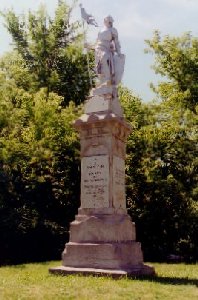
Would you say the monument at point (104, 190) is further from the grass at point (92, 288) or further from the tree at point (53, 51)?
the tree at point (53, 51)

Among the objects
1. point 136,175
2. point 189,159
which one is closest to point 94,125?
point 136,175

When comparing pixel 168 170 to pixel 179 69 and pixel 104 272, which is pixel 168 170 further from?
pixel 104 272

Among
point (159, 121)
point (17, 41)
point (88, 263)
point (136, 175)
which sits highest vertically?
point (17, 41)

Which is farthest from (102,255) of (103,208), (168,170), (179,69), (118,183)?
(179,69)

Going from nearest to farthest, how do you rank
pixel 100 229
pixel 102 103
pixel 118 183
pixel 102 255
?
pixel 102 255 < pixel 100 229 < pixel 118 183 < pixel 102 103

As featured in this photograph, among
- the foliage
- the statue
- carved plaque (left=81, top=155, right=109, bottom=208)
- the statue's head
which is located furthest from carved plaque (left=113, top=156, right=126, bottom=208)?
the foliage

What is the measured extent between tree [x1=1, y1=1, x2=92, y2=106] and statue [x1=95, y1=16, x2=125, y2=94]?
44.2 feet

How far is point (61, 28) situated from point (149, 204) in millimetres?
14558

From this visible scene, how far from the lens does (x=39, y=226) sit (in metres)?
15.4

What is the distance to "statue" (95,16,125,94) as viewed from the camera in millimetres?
11086

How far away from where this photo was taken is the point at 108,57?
437 inches

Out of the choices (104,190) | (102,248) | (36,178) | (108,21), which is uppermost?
(108,21)

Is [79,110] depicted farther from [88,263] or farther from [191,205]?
[88,263]

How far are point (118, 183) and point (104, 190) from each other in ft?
1.86
